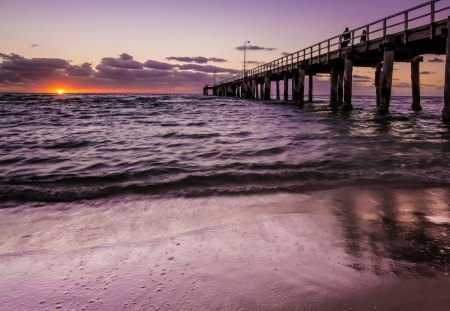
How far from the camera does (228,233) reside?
318 centimetres

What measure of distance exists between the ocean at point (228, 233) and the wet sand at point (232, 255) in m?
0.01

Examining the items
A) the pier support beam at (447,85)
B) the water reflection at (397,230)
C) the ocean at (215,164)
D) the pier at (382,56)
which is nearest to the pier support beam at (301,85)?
the pier at (382,56)

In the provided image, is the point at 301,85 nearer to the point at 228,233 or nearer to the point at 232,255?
the point at 228,233

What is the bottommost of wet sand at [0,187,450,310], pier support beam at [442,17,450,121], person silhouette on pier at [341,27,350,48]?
wet sand at [0,187,450,310]

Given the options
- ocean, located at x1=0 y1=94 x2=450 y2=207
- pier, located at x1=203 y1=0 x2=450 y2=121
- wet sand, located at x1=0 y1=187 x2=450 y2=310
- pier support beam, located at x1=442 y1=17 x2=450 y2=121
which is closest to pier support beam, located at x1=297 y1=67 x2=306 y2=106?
pier, located at x1=203 y1=0 x2=450 y2=121

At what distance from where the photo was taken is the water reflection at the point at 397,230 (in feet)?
8.09

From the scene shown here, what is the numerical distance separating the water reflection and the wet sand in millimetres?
11

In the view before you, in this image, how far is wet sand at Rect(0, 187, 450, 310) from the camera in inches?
81.3

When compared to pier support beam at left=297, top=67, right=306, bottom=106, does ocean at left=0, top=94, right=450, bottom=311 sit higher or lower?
lower

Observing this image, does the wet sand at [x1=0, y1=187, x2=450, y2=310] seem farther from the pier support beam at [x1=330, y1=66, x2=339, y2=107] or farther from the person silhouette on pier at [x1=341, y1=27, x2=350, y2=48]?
the pier support beam at [x1=330, y1=66, x2=339, y2=107]

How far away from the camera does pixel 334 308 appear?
76.1 inches

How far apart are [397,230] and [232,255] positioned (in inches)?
60.3

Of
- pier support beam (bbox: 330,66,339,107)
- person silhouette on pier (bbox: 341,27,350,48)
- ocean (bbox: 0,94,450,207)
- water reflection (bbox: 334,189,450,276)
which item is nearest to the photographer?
water reflection (bbox: 334,189,450,276)

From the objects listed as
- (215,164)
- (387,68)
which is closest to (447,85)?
(387,68)
